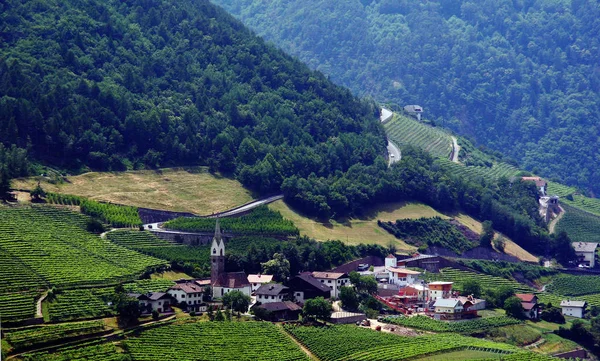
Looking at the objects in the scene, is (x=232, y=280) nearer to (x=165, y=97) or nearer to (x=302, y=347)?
(x=302, y=347)

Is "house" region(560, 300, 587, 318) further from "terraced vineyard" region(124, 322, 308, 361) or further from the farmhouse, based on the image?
the farmhouse

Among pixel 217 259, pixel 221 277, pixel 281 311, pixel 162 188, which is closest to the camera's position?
pixel 281 311

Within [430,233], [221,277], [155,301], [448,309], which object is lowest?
[448,309]

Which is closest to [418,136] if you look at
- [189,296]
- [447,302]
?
[447,302]

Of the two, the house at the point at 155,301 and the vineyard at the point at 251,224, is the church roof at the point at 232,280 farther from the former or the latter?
the vineyard at the point at 251,224

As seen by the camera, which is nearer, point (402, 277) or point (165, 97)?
point (402, 277)

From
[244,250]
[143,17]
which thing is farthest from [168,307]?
[143,17]
